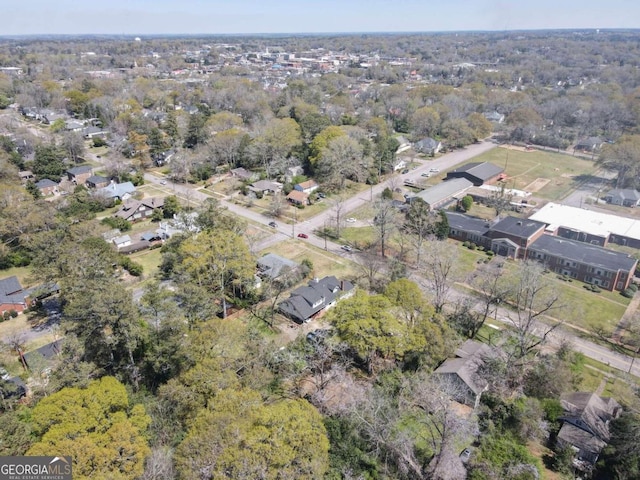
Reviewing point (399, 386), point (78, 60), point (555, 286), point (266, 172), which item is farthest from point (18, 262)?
point (78, 60)

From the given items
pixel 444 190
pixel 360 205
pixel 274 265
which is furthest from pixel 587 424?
pixel 444 190

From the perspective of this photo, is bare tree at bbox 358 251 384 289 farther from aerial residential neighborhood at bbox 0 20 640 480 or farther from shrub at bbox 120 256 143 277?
shrub at bbox 120 256 143 277

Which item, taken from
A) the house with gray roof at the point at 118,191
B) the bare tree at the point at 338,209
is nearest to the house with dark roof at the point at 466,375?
the bare tree at the point at 338,209

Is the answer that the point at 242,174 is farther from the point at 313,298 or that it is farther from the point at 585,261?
the point at 585,261

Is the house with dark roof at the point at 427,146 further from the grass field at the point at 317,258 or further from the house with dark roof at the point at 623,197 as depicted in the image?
the grass field at the point at 317,258

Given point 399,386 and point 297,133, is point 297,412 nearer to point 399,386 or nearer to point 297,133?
point 399,386

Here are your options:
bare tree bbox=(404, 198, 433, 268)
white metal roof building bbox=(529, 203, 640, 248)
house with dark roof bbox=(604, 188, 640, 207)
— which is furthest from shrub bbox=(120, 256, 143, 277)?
house with dark roof bbox=(604, 188, 640, 207)
